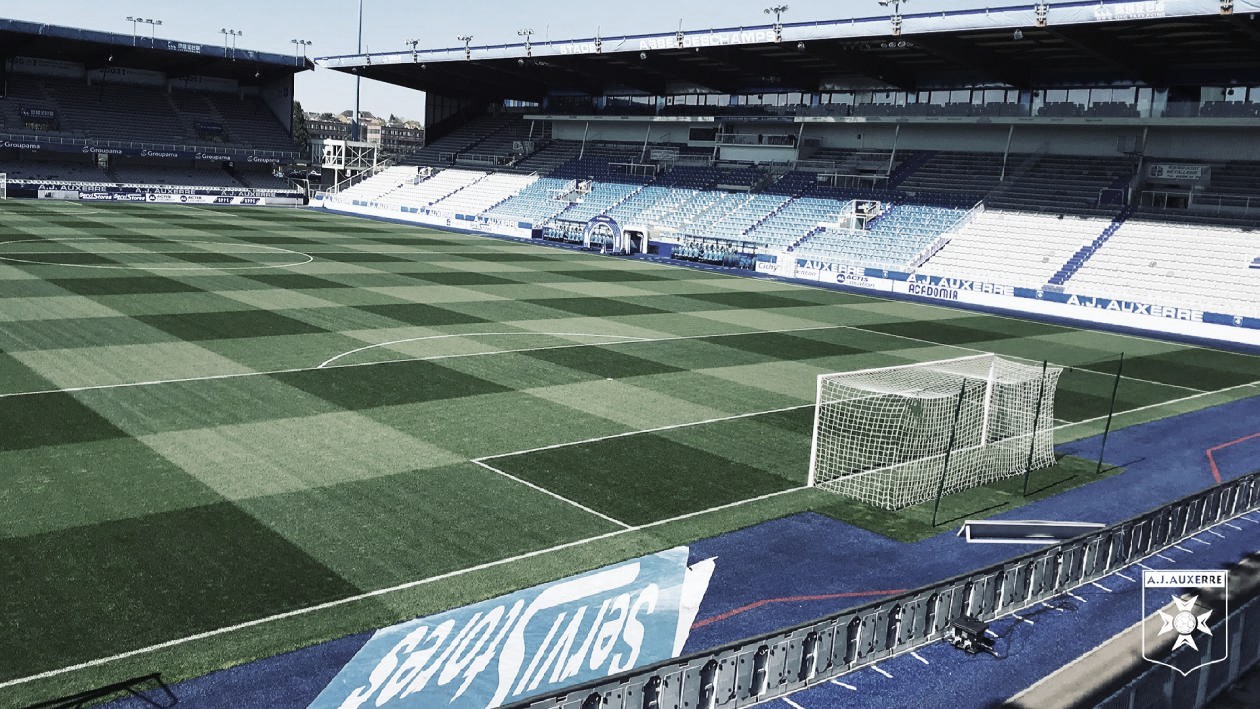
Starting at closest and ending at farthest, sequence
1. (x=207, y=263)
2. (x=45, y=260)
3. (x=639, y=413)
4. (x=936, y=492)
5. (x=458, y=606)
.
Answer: (x=458, y=606) < (x=936, y=492) < (x=639, y=413) < (x=45, y=260) < (x=207, y=263)

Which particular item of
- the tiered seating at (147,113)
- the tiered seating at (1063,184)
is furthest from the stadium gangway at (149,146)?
the tiered seating at (1063,184)

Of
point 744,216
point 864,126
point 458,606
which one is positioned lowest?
point 458,606

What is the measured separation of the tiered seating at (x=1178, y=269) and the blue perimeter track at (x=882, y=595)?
22.3 m

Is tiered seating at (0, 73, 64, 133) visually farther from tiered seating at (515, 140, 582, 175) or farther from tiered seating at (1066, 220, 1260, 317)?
tiered seating at (1066, 220, 1260, 317)

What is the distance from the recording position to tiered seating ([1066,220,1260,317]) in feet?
117

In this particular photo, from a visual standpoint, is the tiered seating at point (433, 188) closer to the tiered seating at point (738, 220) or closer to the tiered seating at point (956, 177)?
the tiered seating at point (738, 220)

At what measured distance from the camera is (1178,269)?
3762 centimetres

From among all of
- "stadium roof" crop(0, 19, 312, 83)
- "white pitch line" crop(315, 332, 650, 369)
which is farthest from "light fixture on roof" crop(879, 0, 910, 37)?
"stadium roof" crop(0, 19, 312, 83)

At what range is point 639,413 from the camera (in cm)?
1816

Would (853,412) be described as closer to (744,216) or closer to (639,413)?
(639,413)

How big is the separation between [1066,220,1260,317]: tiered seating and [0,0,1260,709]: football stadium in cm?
23

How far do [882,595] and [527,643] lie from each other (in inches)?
171

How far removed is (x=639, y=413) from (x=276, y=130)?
70.8m

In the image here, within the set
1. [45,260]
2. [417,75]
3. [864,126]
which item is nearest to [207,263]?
[45,260]
